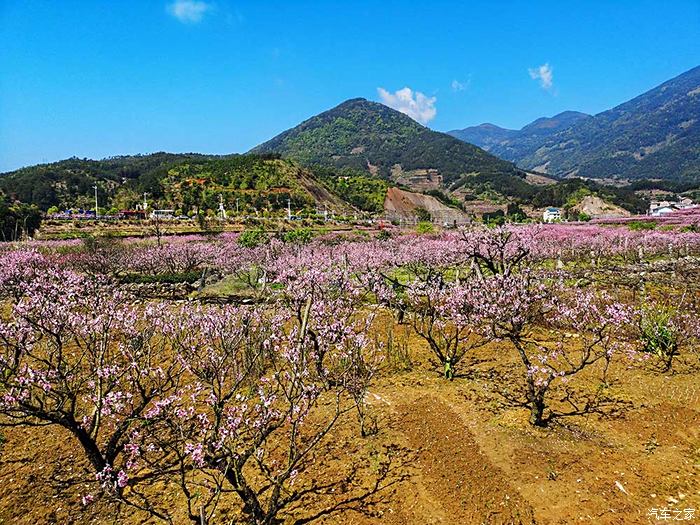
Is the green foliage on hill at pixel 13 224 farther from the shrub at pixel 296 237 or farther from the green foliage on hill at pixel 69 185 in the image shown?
the green foliage on hill at pixel 69 185

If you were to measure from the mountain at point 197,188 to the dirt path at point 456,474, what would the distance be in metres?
96.5

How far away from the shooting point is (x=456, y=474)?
248 inches

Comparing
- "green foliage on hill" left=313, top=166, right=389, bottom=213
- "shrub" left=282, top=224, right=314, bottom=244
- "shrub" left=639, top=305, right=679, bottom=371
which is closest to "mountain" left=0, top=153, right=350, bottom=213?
"green foliage on hill" left=313, top=166, right=389, bottom=213

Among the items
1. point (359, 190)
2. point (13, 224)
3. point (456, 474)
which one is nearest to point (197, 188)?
point (359, 190)

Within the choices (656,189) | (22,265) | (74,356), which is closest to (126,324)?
(74,356)

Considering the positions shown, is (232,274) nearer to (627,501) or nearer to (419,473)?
(419,473)

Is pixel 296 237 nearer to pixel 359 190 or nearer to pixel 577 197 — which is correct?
pixel 359 190

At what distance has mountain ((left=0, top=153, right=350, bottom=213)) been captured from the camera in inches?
4154

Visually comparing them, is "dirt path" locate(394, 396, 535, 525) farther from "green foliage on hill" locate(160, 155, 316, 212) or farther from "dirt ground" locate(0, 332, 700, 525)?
"green foliage on hill" locate(160, 155, 316, 212)

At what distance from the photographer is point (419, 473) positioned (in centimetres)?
639

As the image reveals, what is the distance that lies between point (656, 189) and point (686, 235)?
176363mm

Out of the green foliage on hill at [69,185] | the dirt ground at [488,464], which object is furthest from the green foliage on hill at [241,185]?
the dirt ground at [488,464]

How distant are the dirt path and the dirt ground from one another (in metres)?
0.02

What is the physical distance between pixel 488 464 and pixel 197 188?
113061 millimetres
